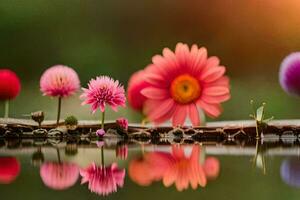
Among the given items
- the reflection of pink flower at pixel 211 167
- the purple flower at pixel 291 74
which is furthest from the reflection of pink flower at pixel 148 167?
the purple flower at pixel 291 74

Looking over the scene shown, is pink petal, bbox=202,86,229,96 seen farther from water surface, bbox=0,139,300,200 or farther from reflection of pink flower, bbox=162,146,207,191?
reflection of pink flower, bbox=162,146,207,191

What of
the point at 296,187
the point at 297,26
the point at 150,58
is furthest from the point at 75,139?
the point at 296,187

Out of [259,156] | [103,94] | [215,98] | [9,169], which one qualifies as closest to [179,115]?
[215,98]

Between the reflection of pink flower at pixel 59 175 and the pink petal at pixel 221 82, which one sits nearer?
the reflection of pink flower at pixel 59 175

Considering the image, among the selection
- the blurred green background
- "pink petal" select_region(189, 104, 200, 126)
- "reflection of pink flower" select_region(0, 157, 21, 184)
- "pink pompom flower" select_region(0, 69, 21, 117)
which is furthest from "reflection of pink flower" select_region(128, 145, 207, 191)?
"pink pompom flower" select_region(0, 69, 21, 117)

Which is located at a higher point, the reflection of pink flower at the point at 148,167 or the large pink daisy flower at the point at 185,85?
the large pink daisy flower at the point at 185,85

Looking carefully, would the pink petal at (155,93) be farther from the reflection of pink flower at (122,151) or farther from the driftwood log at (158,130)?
the reflection of pink flower at (122,151)
